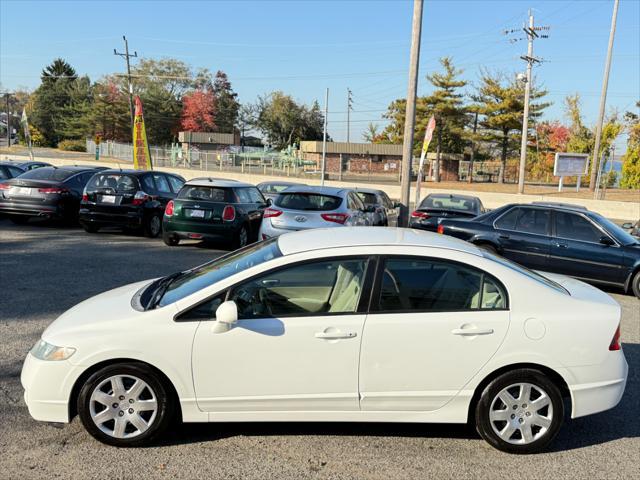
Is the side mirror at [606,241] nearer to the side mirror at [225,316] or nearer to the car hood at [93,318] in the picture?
the side mirror at [225,316]

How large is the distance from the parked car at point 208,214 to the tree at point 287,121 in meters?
77.2

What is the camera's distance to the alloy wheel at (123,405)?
367 cm

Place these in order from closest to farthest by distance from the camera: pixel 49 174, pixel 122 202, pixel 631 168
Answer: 1. pixel 122 202
2. pixel 49 174
3. pixel 631 168

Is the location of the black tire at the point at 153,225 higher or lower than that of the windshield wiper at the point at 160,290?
lower

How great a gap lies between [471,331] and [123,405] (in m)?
2.30

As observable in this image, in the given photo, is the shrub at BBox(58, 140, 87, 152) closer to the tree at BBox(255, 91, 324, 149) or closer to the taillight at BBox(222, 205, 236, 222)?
the tree at BBox(255, 91, 324, 149)

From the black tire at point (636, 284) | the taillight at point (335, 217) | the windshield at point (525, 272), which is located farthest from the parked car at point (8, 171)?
the windshield at point (525, 272)

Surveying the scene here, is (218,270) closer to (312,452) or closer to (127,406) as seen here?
(127,406)

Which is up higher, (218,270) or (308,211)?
(218,270)

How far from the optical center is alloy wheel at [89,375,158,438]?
3.67m

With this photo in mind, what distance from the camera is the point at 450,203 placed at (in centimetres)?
1398

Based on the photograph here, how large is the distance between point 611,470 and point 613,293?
7.06 meters

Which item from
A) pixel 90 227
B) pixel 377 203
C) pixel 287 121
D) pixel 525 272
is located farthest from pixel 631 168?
pixel 287 121

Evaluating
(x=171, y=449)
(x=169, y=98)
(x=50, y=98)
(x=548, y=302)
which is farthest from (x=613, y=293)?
(x=50, y=98)
